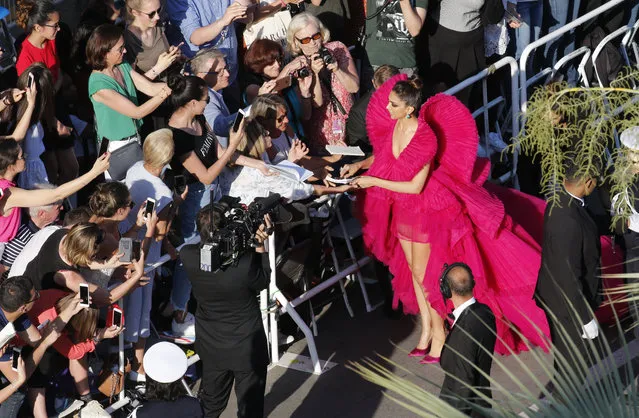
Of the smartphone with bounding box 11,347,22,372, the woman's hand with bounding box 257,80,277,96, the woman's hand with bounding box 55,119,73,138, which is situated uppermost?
the woman's hand with bounding box 257,80,277,96

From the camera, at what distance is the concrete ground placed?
7488 millimetres

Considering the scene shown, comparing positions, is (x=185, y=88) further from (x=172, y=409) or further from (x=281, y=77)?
(x=172, y=409)

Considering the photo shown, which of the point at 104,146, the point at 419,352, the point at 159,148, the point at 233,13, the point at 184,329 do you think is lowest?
the point at 184,329

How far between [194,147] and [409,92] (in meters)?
1.50

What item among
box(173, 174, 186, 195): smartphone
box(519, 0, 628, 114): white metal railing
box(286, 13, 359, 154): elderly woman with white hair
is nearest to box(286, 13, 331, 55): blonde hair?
box(286, 13, 359, 154): elderly woman with white hair

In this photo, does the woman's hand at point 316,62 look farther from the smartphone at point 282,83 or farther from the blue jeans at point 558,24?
the blue jeans at point 558,24

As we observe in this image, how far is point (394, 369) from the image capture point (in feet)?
26.3

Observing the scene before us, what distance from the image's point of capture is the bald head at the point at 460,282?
6.47 meters

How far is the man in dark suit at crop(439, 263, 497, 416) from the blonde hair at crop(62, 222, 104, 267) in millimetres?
2059

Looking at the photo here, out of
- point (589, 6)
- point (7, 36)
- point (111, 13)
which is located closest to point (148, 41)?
point (111, 13)

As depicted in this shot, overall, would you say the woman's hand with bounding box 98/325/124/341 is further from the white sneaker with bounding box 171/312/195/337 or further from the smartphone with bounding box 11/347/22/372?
the white sneaker with bounding box 171/312/195/337

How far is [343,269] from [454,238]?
3.90 ft

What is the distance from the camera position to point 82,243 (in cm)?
673

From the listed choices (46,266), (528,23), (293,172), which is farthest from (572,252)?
(528,23)
